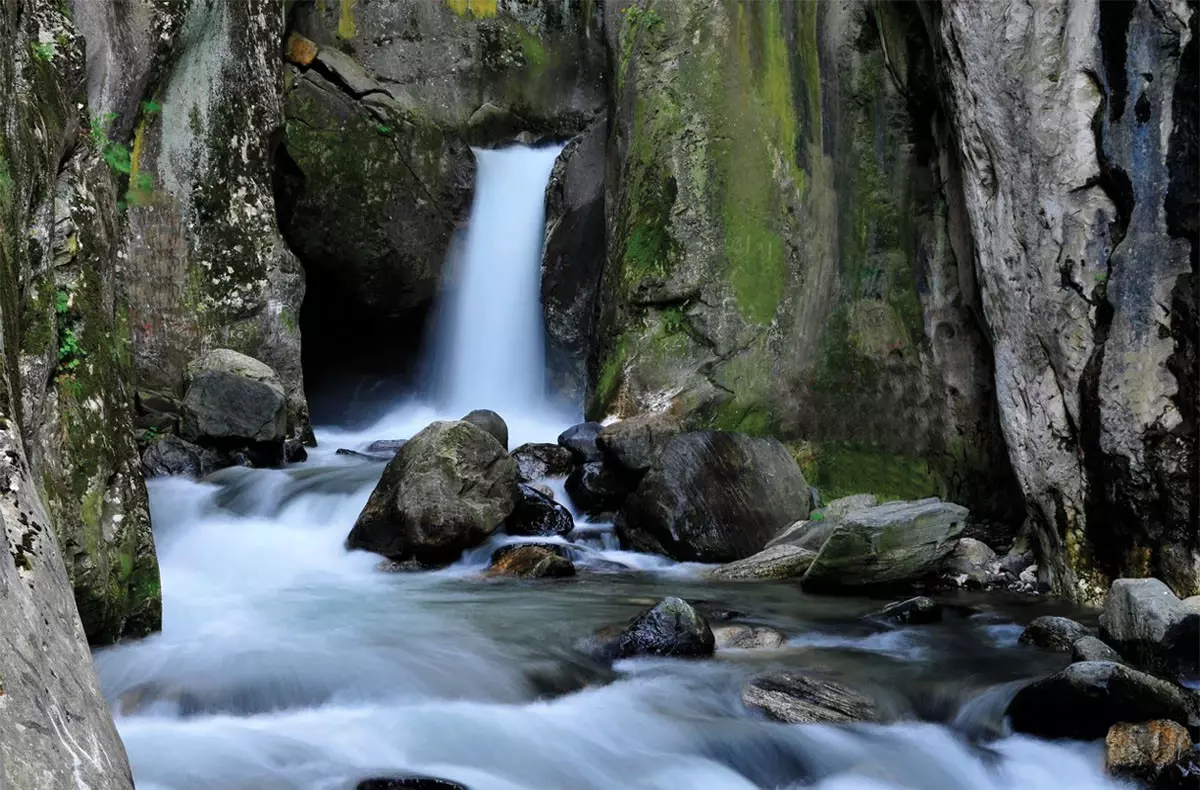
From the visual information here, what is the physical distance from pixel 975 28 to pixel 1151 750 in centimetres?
477

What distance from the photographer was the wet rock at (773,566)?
718cm

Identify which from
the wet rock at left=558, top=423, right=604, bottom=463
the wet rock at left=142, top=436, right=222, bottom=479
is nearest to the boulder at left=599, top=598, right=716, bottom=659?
the wet rock at left=558, top=423, right=604, bottom=463

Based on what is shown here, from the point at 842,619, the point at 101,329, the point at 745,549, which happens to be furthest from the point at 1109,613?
the point at 101,329

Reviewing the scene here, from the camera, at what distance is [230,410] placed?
32.6 ft

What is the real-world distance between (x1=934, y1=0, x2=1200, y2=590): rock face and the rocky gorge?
0.03m

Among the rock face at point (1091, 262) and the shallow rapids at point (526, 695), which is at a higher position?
the rock face at point (1091, 262)

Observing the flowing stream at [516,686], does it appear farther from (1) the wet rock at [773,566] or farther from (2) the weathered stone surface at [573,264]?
(2) the weathered stone surface at [573,264]

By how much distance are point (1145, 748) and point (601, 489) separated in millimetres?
5055

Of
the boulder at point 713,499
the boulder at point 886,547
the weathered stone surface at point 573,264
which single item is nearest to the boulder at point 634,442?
the boulder at point 713,499

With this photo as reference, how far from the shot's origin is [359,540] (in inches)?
303

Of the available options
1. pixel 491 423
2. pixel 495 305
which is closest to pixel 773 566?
pixel 491 423

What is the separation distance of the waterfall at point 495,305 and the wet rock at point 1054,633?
8617 mm

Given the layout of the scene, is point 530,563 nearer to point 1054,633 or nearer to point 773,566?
point 773,566

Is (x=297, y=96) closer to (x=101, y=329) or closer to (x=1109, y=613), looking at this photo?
(x=101, y=329)
